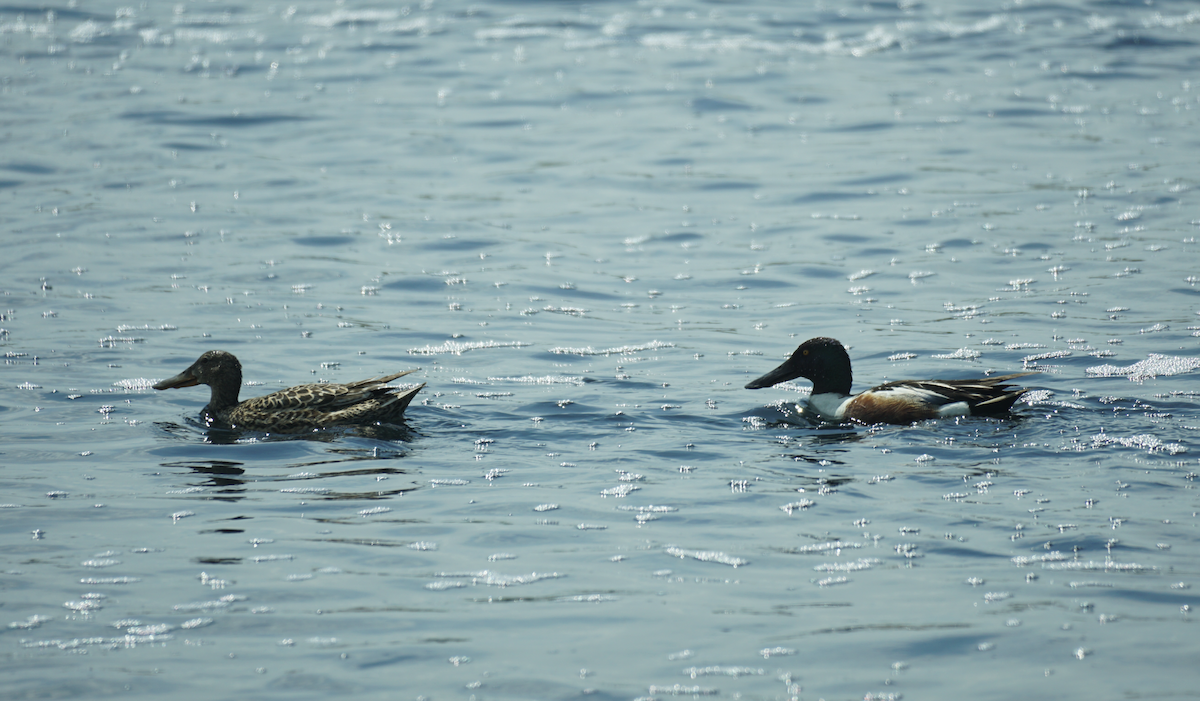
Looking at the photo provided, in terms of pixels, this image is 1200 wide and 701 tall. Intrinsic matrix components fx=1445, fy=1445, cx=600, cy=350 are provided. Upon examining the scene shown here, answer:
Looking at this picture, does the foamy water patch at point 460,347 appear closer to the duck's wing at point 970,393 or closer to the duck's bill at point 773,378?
the duck's bill at point 773,378

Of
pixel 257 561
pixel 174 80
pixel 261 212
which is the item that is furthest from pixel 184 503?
pixel 174 80

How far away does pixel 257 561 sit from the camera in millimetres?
7793

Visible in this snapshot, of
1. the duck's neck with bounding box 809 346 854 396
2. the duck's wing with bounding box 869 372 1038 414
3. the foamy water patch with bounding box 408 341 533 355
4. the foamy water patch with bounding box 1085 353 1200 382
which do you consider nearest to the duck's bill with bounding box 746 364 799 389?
the duck's neck with bounding box 809 346 854 396

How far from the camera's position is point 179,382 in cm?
1141

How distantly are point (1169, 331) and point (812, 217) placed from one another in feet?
20.2

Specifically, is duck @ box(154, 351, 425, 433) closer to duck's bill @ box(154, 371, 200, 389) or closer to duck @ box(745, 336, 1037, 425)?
duck's bill @ box(154, 371, 200, 389)

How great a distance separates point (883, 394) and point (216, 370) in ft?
16.7

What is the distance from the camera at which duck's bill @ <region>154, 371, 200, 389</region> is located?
11359 millimetres

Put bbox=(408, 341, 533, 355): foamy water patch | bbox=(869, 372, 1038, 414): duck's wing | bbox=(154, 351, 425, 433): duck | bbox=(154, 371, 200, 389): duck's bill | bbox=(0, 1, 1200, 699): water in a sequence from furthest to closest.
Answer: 1. bbox=(408, 341, 533, 355): foamy water patch
2. bbox=(154, 371, 200, 389): duck's bill
3. bbox=(154, 351, 425, 433): duck
4. bbox=(869, 372, 1038, 414): duck's wing
5. bbox=(0, 1, 1200, 699): water

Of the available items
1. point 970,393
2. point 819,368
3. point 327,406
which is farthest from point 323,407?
point 970,393

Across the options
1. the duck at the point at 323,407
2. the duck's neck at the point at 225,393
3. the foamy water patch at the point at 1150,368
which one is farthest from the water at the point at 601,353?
the duck's neck at the point at 225,393

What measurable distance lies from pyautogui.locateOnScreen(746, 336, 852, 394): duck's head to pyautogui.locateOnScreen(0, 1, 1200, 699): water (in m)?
0.30

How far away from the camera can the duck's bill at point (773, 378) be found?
11516 millimetres

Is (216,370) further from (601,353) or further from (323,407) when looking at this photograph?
(601,353)
